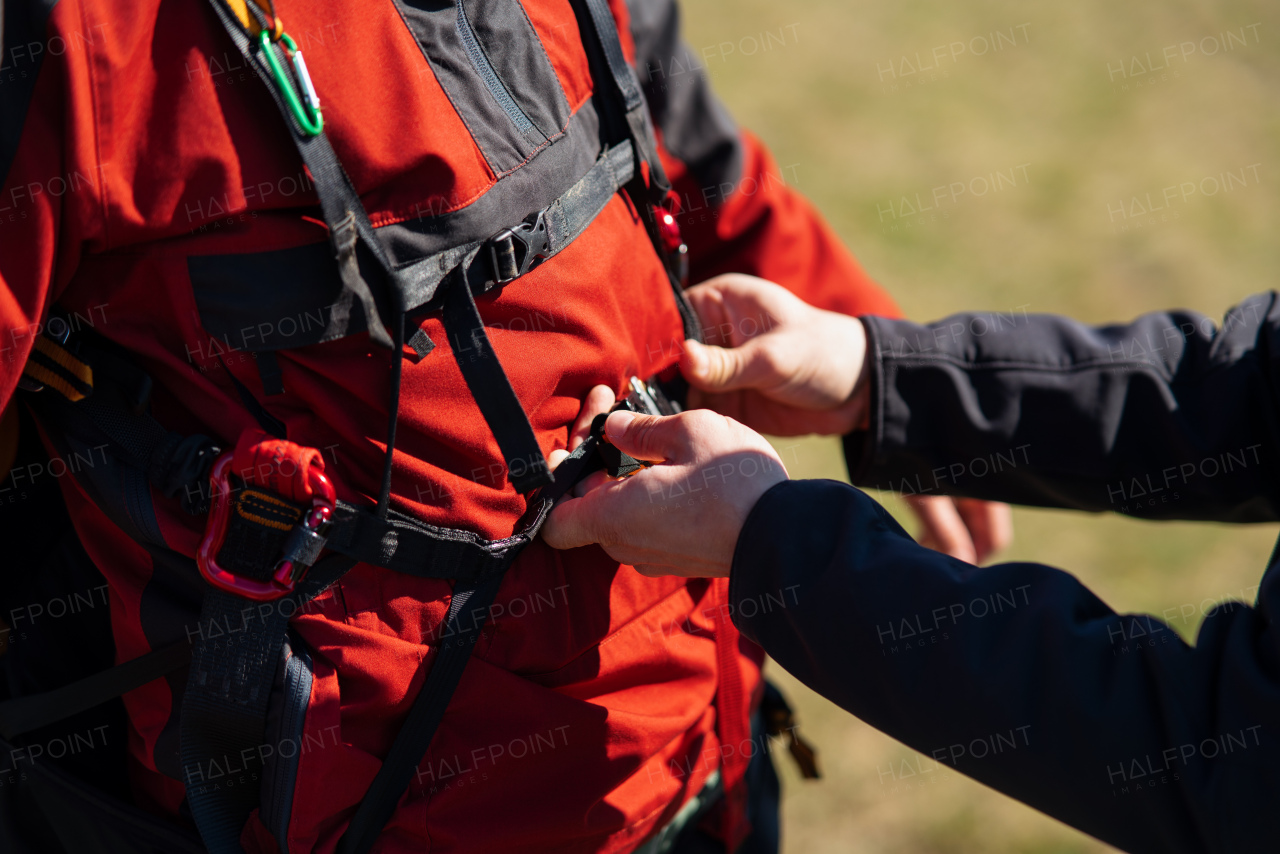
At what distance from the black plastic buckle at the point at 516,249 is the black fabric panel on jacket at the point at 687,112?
62cm

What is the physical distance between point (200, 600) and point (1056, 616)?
0.93 m

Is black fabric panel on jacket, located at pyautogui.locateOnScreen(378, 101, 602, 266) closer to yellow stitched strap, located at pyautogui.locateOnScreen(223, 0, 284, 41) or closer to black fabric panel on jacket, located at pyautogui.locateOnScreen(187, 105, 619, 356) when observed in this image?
black fabric panel on jacket, located at pyautogui.locateOnScreen(187, 105, 619, 356)

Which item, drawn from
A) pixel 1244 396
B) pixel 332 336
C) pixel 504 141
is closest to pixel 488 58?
pixel 504 141

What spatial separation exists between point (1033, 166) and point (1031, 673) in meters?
4.10

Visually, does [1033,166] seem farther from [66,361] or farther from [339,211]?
[66,361]

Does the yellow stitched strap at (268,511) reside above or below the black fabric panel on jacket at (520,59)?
below

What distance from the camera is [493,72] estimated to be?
1.03 m

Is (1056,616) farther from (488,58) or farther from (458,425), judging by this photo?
(488,58)

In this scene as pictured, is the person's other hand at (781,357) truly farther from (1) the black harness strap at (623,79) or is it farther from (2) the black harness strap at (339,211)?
(2) the black harness strap at (339,211)

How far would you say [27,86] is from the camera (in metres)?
0.82

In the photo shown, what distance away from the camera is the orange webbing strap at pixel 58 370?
92 cm

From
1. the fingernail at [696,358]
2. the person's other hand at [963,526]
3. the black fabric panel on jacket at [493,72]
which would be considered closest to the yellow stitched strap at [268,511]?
the black fabric panel on jacket at [493,72]

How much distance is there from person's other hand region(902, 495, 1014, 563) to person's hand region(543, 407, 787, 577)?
2.75 ft

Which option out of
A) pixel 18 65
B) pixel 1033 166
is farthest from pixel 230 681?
pixel 1033 166
